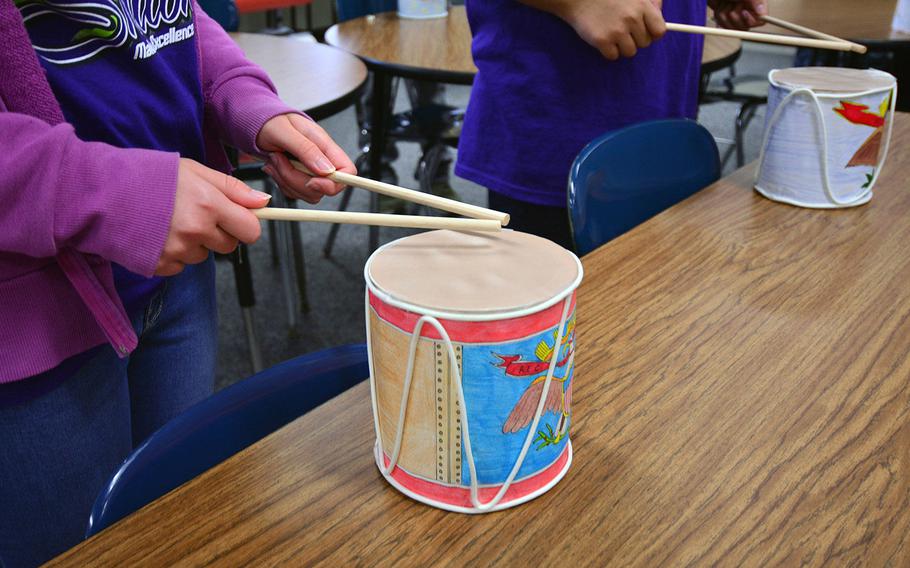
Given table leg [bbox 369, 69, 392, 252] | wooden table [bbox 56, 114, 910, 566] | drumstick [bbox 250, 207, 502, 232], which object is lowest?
table leg [bbox 369, 69, 392, 252]

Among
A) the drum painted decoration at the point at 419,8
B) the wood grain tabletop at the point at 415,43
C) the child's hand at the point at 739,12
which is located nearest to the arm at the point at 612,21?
the child's hand at the point at 739,12

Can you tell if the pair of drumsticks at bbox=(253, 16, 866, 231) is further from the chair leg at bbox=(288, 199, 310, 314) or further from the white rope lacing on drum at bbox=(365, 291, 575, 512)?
the chair leg at bbox=(288, 199, 310, 314)

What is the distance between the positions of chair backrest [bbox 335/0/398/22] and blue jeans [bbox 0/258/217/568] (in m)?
2.02

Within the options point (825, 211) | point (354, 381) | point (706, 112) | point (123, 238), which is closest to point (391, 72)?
point (825, 211)

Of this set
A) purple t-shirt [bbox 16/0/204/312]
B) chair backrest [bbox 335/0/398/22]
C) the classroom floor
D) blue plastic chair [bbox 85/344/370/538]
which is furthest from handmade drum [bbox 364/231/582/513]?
chair backrest [bbox 335/0/398/22]

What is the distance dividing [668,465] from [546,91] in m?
0.72

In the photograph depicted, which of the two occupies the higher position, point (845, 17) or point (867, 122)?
point (867, 122)

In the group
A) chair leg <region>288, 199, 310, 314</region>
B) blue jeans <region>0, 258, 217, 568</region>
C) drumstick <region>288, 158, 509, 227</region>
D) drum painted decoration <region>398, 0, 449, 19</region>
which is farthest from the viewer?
drum painted decoration <region>398, 0, 449, 19</region>

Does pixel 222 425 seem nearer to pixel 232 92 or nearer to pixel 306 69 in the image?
pixel 232 92


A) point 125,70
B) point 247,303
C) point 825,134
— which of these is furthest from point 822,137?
point 247,303

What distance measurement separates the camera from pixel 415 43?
226 cm

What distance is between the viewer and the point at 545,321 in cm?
50

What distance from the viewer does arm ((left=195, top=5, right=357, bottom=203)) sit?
751 millimetres

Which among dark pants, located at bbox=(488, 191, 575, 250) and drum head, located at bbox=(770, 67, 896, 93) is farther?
dark pants, located at bbox=(488, 191, 575, 250)
